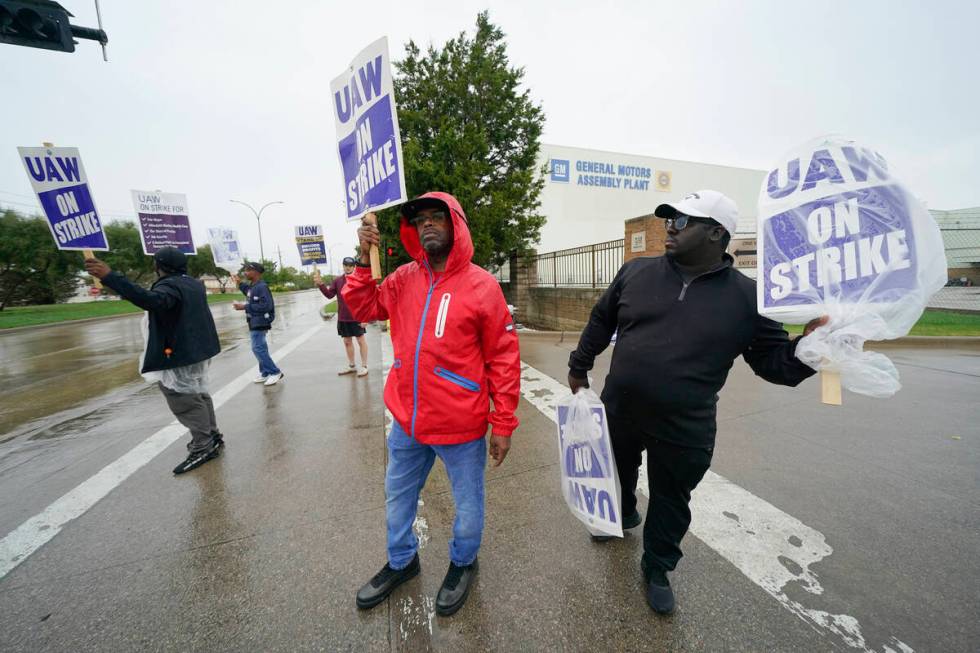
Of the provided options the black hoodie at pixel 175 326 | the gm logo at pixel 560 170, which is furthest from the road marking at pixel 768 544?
the gm logo at pixel 560 170

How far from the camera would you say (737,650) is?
1572 millimetres

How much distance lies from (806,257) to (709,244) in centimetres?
35

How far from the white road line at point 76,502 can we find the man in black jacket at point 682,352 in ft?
11.9

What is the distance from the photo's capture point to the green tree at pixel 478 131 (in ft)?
34.0

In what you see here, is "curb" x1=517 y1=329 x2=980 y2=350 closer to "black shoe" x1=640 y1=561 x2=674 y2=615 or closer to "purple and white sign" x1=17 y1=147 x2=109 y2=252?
"black shoe" x1=640 y1=561 x2=674 y2=615

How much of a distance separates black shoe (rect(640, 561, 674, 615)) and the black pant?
0.13ft

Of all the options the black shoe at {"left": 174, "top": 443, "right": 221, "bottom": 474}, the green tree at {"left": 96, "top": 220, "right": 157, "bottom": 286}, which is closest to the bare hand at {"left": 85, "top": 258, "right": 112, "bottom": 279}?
the black shoe at {"left": 174, "top": 443, "right": 221, "bottom": 474}

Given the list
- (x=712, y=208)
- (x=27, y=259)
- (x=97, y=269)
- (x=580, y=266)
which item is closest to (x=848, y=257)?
(x=712, y=208)

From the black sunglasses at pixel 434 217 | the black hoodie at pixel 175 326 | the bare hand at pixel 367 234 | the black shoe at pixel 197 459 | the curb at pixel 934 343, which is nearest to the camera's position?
the black sunglasses at pixel 434 217

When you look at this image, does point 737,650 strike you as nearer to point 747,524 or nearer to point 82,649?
point 747,524

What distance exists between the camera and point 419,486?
1.92 meters

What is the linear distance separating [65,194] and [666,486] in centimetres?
557

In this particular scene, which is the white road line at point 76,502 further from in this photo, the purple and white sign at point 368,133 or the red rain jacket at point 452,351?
the purple and white sign at point 368,133

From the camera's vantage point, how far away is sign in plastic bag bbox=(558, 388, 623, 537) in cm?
193
